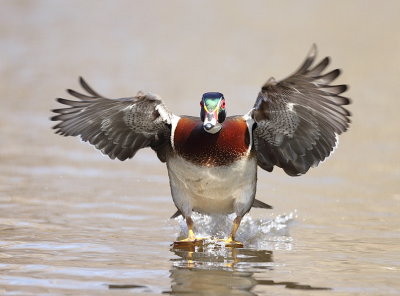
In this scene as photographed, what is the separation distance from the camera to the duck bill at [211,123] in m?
6.91

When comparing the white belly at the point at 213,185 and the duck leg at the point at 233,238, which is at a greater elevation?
the white belly at the point at 213,185

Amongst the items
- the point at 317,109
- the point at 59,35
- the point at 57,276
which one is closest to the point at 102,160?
the point at 317,109

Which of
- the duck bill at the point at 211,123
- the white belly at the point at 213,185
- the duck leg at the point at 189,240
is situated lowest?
the duck leg at the point at 189,240

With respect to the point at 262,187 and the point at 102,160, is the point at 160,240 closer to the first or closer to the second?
the point at 262,187

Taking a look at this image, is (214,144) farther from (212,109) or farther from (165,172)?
(165,172)

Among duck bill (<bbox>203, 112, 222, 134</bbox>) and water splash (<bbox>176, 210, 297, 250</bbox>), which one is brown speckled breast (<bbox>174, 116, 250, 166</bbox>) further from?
water splash (<bbox>176, 210, 297, 250</bbox>)

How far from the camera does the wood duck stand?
7070mm

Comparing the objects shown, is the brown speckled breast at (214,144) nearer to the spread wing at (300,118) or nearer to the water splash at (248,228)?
the spread wing at (300,118)

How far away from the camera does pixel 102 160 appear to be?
36.9 ft

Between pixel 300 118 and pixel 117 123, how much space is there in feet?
4.86

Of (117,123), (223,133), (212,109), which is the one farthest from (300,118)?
(117,123)

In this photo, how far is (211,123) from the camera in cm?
693

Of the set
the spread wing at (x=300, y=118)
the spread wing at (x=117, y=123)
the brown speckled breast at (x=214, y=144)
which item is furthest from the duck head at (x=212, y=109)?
the spread wing at (x=117, y=123)

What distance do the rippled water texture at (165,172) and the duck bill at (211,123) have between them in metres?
0.92
